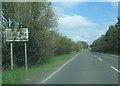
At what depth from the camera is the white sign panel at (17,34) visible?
A: 27266mm

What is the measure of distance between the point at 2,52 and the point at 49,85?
14369mm

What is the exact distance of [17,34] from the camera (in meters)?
28.0

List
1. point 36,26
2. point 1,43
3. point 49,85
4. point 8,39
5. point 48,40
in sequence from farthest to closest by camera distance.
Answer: point 48,40 → point 36,26 → point 1,43 → point 8,39 → point 49,85

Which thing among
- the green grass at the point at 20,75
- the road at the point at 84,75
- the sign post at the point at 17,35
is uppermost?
the sign post at the point at 17,35

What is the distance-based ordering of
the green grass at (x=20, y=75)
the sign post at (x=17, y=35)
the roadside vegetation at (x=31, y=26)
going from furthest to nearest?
the roadside vegetation at (x=31, y=26) < the sign post at (x=17, y=35) < the green grass at (x=20, y=75)

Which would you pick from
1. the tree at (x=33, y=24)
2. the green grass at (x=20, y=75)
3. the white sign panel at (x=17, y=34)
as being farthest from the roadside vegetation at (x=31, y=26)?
the green grass at (x=20, y=75)

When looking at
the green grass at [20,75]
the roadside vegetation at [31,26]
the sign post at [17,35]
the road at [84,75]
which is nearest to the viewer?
the green grass at [20,75]

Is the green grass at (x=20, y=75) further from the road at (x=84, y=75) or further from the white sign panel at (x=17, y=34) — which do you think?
the white sign panel at (x=17, y=34)

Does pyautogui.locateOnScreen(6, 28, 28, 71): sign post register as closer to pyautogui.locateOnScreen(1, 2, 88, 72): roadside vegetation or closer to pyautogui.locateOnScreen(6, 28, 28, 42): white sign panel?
pyautogui.locateOnScreen(6, 28, 28, 42): white sign panel

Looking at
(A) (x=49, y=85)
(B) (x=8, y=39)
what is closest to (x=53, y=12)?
(B) (x=8, y=39)

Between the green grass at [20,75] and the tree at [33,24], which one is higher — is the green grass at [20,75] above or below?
below

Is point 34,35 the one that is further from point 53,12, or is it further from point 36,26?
point 53,12

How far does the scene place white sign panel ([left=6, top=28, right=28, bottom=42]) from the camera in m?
27.3

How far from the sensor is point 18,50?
108 ft
